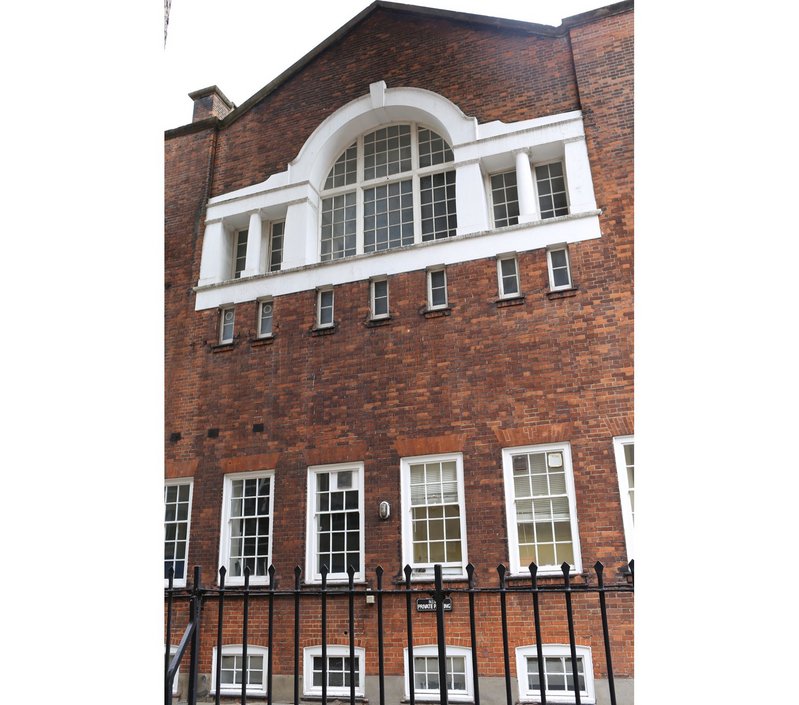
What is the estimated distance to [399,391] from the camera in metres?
6.82

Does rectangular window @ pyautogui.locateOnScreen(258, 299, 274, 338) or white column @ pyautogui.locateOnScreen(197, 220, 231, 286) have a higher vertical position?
white column @ pyautogui.locateOnScreen(197, 220, 231, 286)

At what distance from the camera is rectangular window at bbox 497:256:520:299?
6.83 m

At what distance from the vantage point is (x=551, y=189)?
7414 mm

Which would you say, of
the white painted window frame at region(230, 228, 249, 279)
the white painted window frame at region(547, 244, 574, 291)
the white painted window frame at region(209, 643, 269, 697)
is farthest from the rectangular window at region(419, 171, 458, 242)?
the white painted window frame at region(209, 643, 269, 697)

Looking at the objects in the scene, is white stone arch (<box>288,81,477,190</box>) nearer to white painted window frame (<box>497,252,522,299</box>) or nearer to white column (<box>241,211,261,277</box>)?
white column (<box>241,211,261,277</box>)

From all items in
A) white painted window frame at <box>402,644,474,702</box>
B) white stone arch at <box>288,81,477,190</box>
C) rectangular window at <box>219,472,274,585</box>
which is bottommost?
white painted window frame at <box>402,644,474,702</box>

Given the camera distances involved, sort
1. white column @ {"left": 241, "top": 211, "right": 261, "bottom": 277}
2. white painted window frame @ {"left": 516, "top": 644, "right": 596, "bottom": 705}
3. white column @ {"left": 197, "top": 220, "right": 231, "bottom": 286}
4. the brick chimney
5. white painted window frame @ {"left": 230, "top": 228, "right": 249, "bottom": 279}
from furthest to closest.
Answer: the brick chimney, white painted window frame @ {"left": 230, "top": 228, "right": 249, "bottom": 279}, white column @ {"left": 197, "top": 220, "right": 231, "bottom": 286}, white column @ {"left": 241, "top": 211, "right": 261, "bottom": 277}, white painted window frame @ {"left": 516, "top": 644, "right": 596, "bottom": 705}

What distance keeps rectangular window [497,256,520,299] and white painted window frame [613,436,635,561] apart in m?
1.96

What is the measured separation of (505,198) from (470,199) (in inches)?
21.1

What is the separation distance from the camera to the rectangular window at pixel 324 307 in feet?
24.6

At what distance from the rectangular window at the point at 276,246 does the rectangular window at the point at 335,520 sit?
302 centimetres

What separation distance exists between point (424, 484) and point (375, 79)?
18.2 feet

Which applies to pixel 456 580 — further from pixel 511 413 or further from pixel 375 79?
pixel 375 79

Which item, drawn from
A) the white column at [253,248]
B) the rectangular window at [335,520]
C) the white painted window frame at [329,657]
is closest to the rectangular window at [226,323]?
the white column at [253,248]
